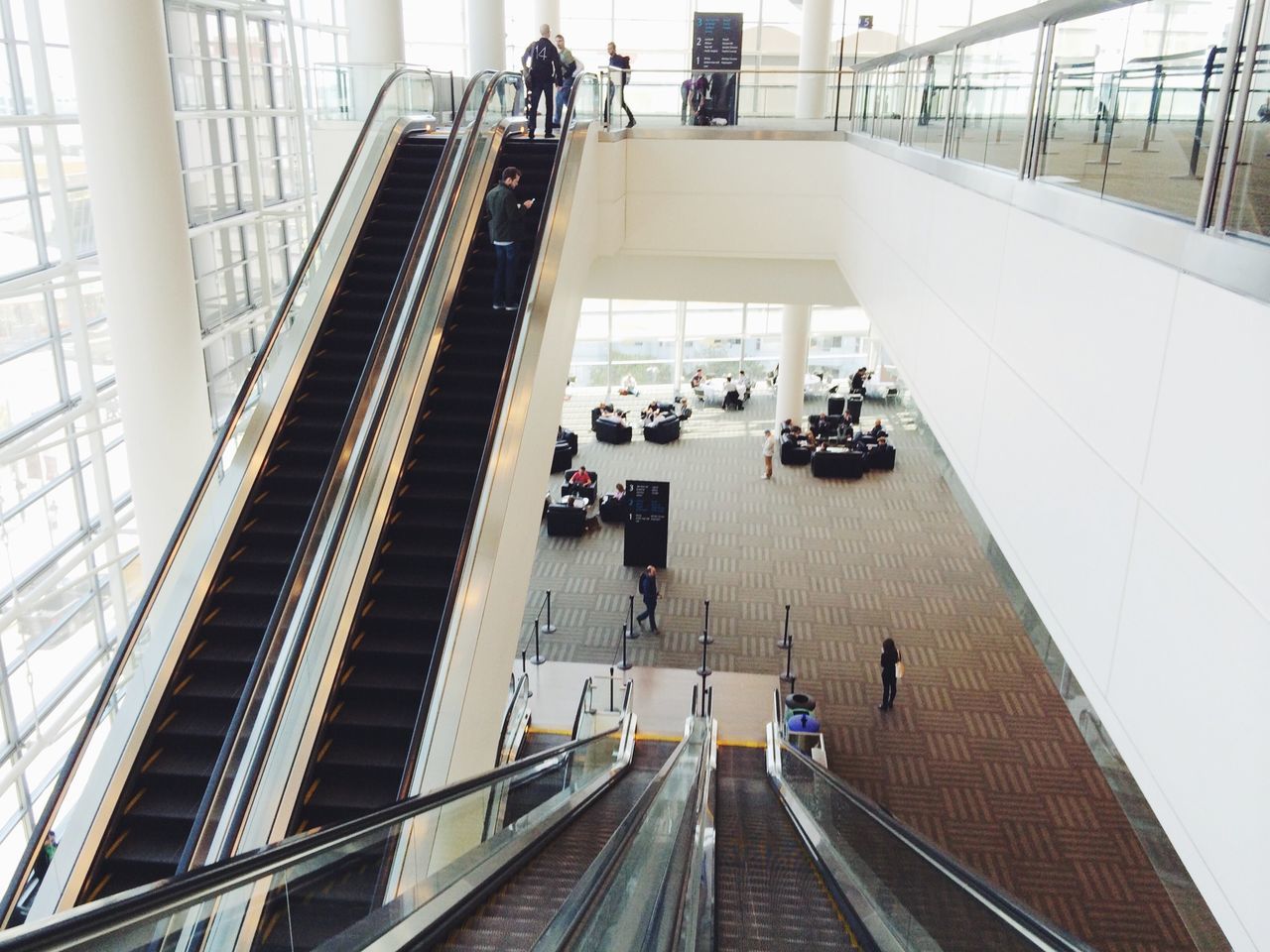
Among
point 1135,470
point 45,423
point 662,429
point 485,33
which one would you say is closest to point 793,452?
point 662,429

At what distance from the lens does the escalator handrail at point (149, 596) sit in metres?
5.04

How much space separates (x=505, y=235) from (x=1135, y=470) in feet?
20.2

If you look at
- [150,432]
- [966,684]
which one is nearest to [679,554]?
[966,684]

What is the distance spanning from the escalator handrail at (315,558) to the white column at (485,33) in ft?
24.6

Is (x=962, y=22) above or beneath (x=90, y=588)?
above

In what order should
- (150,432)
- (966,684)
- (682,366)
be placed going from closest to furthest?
(150,432) < (966,684) < (682,366)

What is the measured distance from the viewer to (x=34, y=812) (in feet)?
30.1

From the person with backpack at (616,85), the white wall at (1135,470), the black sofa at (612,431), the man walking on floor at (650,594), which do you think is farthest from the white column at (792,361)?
the white wall at (1135,470)

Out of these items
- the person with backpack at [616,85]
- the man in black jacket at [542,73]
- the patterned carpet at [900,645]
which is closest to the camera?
the patterned carpet at [900,645]

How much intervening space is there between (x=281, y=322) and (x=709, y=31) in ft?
34.8

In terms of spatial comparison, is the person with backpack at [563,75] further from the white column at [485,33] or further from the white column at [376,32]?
the white column at [485,33]

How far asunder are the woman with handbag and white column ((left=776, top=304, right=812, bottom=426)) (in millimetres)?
10316

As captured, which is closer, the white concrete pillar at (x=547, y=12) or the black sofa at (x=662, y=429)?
the white concrete pillar at (x=547, y=12)

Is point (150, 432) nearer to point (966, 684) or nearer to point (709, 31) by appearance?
point (966, 684)
